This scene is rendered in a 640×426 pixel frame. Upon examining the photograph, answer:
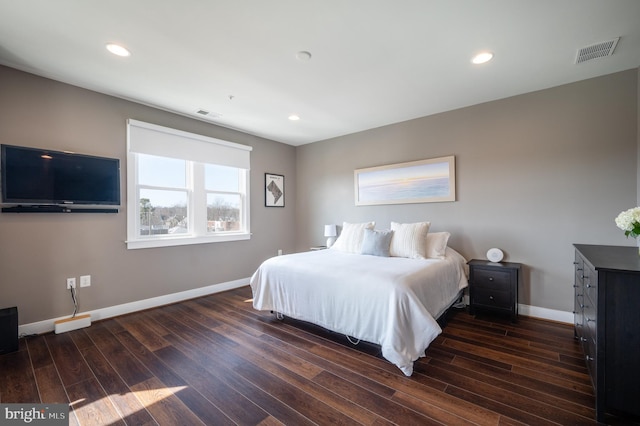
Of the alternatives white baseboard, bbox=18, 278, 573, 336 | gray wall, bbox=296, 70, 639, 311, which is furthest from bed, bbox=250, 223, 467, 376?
white baseboard, bbox=18, 278, 573, 336

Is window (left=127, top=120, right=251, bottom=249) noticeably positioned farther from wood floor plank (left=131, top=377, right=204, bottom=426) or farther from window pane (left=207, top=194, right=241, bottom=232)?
wood floor plank (left=131, top=377, right=204, bottom=426)

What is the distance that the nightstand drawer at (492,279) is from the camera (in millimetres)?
2945

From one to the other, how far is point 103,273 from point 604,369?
4359mm

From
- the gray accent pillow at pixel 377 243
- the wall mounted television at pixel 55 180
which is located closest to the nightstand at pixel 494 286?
the gray accent pillow at pixel 377 243

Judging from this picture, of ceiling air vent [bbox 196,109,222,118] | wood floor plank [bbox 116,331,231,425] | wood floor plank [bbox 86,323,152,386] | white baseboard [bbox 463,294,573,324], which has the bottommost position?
wood floor plank [bbox 116,331,231,425]

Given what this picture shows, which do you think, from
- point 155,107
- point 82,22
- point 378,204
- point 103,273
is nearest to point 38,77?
point 155,107

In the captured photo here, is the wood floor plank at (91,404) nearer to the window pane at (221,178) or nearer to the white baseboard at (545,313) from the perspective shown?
the window pane at (221,178)

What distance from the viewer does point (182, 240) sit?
12.3 ft

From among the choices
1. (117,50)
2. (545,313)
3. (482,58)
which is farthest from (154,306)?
(545,313)

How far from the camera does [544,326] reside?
2838 millimetres

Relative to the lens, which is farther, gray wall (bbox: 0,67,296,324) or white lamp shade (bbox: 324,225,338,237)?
white lamp shade (bbox: 324,225,338,237)

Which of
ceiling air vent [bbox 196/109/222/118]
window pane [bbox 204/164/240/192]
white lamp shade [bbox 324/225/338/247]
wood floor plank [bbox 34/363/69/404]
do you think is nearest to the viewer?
wood floor plank [bbox 34/363/69/404]

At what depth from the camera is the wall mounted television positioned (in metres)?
2.53

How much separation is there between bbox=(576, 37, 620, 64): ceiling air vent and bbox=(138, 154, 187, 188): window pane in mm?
4501
